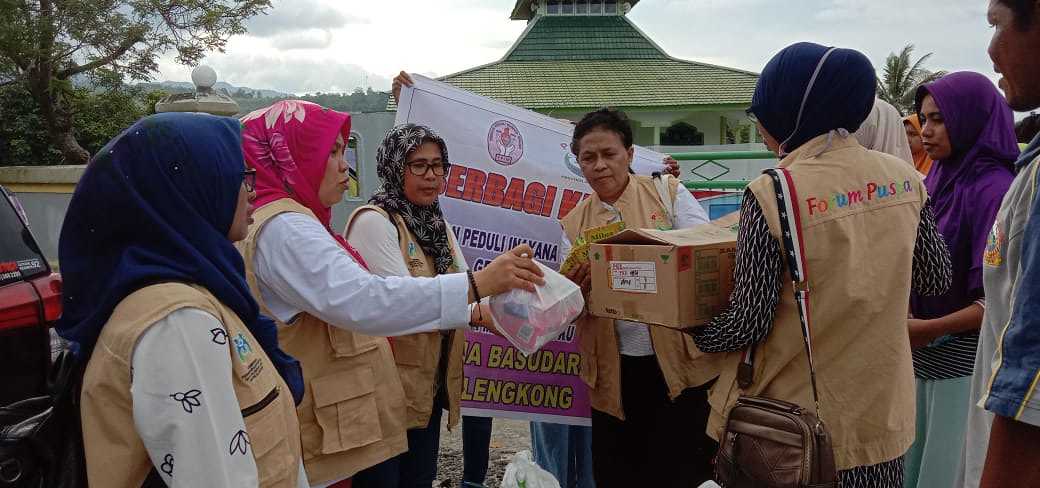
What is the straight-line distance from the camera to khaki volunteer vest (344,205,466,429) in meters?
2.78

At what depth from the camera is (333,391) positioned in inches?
84.8

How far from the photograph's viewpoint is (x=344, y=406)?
7.14 feet

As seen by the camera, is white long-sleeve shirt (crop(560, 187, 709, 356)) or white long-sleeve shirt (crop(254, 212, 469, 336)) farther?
white long-sleeve shirt (crop(560, 187, 709, 356))

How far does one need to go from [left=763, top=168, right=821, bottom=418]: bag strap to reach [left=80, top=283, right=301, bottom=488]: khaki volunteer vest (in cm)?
132

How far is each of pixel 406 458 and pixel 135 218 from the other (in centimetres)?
184

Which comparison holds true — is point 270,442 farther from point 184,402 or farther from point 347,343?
point 347,343

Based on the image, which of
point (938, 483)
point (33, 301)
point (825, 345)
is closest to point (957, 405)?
point (938, 483)

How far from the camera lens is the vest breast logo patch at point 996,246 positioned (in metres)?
1.25

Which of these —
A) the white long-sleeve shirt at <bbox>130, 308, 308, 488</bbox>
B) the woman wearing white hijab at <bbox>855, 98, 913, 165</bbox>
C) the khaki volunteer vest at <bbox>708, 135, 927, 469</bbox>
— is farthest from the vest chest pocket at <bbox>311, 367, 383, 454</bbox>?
the woman wearing white hijab at <bbox>855, 98, 913, 165</bbox>

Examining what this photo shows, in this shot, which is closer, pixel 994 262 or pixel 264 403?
pixel 994 262

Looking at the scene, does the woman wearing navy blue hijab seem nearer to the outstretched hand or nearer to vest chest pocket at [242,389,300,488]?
vest chest pocket at [242,389,300,488]

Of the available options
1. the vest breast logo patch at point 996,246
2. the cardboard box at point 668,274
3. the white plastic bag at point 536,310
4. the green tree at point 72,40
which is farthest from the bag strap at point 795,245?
the green tree at point 72,40

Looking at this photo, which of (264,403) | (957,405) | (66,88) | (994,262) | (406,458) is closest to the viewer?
(994,262)

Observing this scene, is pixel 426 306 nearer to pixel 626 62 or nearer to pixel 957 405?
pixel 957 405
